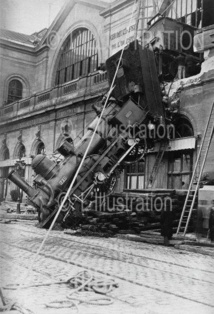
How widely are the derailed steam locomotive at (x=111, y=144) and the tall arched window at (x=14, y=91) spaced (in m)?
21.8

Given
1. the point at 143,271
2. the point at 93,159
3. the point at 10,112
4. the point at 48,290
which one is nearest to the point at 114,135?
the point at 93,159

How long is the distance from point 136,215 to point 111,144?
124 inches

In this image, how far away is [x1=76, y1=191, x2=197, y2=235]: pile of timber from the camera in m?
15.0

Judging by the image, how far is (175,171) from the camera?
59.7 feet

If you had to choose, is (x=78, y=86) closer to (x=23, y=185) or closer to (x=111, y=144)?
(x=111, y=144)

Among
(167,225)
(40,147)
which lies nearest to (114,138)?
(167,225)

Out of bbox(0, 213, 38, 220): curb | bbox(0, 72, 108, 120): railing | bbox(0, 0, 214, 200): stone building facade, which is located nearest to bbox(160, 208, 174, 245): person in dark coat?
bbox(0, 0, 214, 200): stone building facade

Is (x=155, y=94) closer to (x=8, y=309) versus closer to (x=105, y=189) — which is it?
(x=105, y=189)

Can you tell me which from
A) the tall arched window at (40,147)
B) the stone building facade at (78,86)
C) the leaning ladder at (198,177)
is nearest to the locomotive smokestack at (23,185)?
the stone building facade at (78,86)

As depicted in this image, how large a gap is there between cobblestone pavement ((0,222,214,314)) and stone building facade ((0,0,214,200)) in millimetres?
5586

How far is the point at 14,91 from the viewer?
37.5 metres

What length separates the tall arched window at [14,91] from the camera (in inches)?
1475

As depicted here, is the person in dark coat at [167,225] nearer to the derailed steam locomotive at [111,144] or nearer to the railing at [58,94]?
the derailed steam locomotive at [111,144]

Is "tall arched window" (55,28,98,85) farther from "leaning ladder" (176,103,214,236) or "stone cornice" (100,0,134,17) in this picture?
"leaning ladder" (176,103,214,236)
